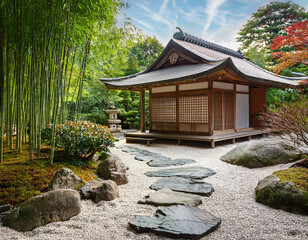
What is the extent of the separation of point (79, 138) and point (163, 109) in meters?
5.34

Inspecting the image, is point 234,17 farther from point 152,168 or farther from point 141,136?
point 152,168

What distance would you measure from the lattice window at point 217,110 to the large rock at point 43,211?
625cm

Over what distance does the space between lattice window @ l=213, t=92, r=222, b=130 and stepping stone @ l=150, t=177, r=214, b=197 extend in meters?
4.56

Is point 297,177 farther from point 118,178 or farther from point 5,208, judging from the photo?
point 5,208

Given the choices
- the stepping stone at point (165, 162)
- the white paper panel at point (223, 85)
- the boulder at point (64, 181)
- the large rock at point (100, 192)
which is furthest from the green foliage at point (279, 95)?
the boulder at point (64, 181)

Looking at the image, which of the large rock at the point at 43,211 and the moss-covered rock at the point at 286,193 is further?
the moss-covered rock at the point at 286,193

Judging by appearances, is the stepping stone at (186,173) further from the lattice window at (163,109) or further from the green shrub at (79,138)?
the lattice window at (163,109)

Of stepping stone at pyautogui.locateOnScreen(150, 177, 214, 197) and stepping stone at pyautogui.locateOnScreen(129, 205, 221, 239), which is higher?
stepping stone at pyautogui.locateOnScreen(129, 205, 221, 239)

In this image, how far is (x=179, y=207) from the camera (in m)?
2.34

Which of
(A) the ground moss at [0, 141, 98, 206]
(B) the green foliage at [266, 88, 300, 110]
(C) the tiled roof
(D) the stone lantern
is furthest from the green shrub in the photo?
(B) the green foliage at [266, 88, 300, 110]

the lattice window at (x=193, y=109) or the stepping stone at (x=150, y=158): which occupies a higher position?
the lattice window at (x=193, y=109)

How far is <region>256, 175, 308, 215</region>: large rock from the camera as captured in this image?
7.63 feet

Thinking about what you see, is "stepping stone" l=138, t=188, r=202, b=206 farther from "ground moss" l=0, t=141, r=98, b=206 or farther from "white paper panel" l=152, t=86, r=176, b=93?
"white paper panel" l=152, t=86, r=176, b=93

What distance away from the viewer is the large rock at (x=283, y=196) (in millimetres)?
2324
